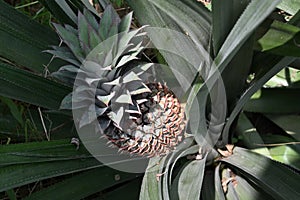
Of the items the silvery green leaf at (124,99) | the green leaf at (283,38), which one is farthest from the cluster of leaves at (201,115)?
the silvery green leaf at (124,99)

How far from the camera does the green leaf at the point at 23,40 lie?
1029mm

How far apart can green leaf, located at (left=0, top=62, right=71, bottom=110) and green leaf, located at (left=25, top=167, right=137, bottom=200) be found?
0.59 ft

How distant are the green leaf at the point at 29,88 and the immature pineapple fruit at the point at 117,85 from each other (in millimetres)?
85

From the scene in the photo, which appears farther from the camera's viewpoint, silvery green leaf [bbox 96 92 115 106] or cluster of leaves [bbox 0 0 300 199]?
silvery green leaf [bbox 96 92 115 106]

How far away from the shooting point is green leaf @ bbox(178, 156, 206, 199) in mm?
956

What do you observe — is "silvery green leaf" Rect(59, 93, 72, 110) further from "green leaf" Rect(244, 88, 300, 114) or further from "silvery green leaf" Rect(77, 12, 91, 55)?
"green leaf" Rect(244, 88, 300, 114)

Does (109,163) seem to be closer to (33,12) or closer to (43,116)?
(43,116)

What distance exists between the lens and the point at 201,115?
94cm

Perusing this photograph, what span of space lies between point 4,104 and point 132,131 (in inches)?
19.0

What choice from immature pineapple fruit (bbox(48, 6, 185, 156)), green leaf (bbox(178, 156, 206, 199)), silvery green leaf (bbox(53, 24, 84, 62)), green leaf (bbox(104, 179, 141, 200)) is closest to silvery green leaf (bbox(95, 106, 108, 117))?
immature pineapple fruit (bbox(48, 6, 185, 156))

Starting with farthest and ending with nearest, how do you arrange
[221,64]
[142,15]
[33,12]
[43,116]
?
1. [33,12]
2. [43,116]
3. [142,15]
4. [221,64]

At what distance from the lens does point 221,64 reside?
75 centimetres

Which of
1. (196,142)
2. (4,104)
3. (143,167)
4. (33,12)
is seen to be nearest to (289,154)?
(196,142)

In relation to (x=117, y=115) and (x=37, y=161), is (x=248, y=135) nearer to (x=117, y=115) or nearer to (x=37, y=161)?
(x=117, y=115)
